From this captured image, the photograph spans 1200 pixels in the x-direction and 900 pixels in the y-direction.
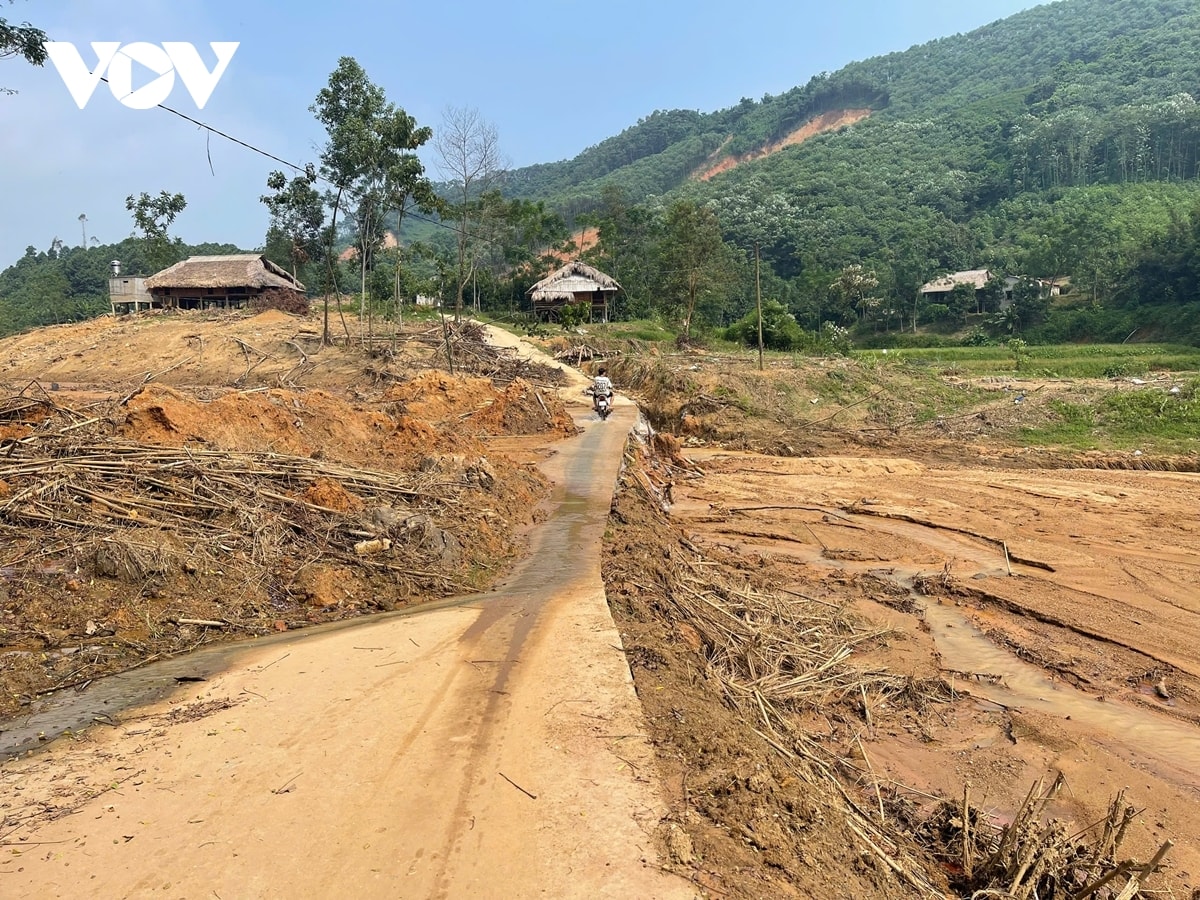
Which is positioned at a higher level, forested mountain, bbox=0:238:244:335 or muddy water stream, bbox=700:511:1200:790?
forested mountain, bbox=0:238:244:335

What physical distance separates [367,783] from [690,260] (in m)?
34.1

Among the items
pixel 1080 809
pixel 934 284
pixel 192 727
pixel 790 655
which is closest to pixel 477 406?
pixel 790 655

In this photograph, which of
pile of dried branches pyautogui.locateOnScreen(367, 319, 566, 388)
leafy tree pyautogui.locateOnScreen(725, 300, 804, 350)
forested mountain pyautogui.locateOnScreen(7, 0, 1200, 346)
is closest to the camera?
pile of dried branches pyautogui.locateOnScreen(367, 319, 566, 388)

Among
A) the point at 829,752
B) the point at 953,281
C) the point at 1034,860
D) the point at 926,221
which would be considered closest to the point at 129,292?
the point at 829,752

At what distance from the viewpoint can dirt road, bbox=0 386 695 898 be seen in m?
3.49

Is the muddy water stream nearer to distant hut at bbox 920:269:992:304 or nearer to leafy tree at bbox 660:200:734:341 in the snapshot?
leafy tree at bbox 660:200:734:341

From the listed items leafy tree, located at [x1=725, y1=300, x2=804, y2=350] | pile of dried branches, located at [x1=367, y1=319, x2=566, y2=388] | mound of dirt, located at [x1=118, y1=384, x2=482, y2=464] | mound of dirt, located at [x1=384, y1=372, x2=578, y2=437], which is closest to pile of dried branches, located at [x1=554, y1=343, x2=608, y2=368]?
pile of dried branches, located at [x1=367, y1=319, x2=566, y2=388]

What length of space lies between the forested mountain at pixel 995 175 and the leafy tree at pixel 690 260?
9262 millimetres

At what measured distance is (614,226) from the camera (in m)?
50.6

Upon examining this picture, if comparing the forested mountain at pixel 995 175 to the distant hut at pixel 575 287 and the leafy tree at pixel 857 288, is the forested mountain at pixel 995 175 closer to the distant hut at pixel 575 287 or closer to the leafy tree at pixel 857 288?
the leafy tree at pixel 857 288

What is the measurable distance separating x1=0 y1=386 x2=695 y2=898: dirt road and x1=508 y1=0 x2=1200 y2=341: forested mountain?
1579 inches

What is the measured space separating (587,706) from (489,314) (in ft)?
151

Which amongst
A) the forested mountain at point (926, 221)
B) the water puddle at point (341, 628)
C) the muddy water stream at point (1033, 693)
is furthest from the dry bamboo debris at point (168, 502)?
the forested mountain at point (926, 221)

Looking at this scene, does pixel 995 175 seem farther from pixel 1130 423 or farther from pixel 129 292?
pixel 129 292
